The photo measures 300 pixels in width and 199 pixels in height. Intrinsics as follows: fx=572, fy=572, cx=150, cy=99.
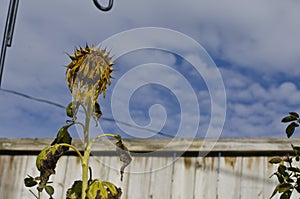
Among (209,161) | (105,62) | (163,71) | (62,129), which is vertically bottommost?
(62,129)

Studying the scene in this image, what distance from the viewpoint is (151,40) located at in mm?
2441

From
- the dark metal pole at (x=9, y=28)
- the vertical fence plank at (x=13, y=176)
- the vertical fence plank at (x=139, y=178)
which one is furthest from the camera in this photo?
the vertical fence plank at (x=13, y=176)

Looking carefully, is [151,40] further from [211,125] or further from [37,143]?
[37,143]

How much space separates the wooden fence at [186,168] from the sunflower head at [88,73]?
5.78 ft

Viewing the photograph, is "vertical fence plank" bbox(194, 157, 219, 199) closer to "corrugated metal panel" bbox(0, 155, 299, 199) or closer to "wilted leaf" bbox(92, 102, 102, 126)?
"corrugated metal panel" bbox(0, 155, 299, 199)

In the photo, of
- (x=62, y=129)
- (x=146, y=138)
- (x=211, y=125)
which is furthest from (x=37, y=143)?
(x=62, y=129)

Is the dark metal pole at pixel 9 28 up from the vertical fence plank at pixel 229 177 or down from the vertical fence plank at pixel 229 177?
up

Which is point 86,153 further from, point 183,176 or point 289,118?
point 183,176

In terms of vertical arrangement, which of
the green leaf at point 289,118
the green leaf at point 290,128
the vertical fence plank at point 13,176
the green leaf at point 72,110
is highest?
the vertical fence plank at point 13,176

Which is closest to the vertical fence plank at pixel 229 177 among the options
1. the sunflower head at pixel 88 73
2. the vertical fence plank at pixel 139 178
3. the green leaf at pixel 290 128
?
the vertical fence plank at pixel 139 178

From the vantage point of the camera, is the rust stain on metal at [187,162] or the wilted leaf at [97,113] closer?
the wilted leaf at [97,113]

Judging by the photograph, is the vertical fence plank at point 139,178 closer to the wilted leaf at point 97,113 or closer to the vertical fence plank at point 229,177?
the vertical fence plank at point 229,177

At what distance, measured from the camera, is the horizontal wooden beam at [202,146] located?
2.88 m

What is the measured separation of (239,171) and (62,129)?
1700 millimetres
